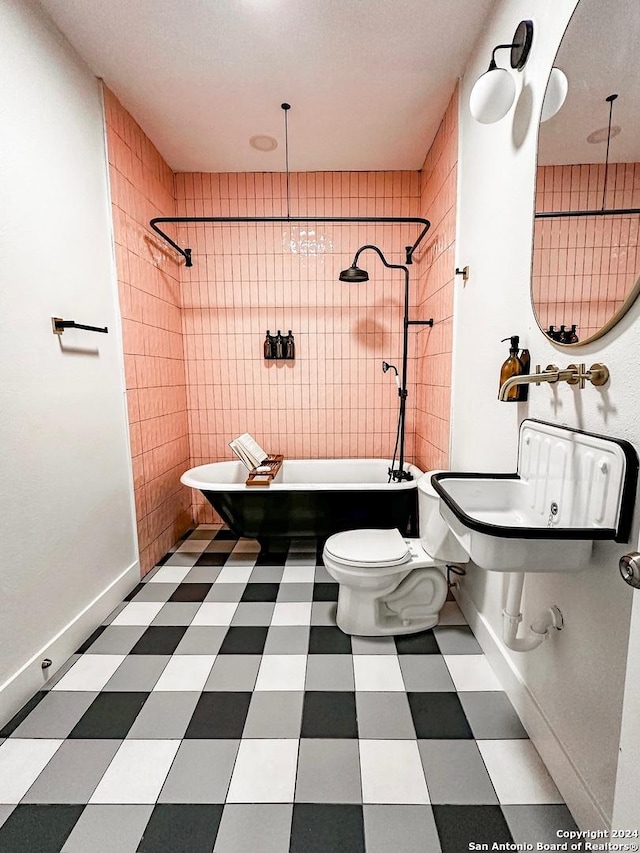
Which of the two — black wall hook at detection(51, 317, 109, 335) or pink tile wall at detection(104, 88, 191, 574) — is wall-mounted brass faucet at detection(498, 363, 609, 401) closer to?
black wall hook at detection(51, 317, 109, 335)

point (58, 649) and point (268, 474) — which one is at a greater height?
point (268, 474)

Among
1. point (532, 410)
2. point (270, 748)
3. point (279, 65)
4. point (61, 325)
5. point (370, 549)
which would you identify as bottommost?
point (270, 748)

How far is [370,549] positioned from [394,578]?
0.17m

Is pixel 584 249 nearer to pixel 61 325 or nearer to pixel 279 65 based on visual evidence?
pixel 279 65

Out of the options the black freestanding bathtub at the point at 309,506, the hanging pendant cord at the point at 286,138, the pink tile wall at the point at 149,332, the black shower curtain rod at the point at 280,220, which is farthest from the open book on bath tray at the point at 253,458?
the hanging pendant cord at the point at 286,138

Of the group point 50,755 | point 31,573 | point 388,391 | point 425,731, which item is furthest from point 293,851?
point 388,391

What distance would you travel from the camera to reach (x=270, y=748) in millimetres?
1314

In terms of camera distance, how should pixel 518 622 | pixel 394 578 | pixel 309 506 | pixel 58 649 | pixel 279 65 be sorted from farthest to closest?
pixel 309 506, pixel 279 65, pixel 394 578, pixel 58 649, pixel 518 622

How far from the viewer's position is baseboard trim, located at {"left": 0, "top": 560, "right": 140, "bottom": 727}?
56.9 inches

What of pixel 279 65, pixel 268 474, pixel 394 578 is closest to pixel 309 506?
pixel 268 474

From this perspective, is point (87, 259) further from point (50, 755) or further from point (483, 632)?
point (483, 632)

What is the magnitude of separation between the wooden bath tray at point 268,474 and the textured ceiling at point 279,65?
2202 millimetres

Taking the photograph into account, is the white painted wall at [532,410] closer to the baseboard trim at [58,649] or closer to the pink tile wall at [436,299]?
the pink tile wall at [436,299]

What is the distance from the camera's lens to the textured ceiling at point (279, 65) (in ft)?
5.51
